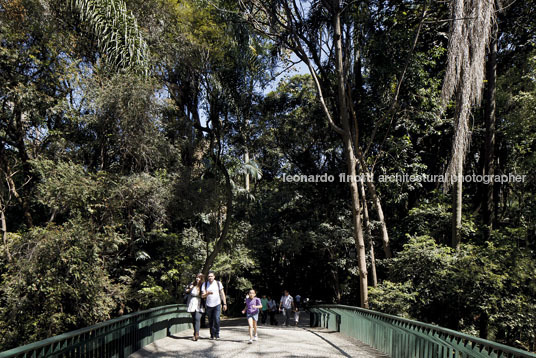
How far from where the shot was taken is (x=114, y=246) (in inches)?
493

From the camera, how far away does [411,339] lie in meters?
6.39

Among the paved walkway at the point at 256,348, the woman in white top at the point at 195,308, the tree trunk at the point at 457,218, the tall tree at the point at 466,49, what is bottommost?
the paved walkway at the point at 256,348

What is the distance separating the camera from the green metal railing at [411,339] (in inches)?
180

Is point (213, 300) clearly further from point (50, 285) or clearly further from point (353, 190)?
point (353, 190)

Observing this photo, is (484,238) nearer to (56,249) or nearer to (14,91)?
(56,249)

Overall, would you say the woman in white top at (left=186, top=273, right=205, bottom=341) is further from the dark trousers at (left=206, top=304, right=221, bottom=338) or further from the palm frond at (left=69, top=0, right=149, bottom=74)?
the palm frond at (left=69, top=0, right=149, bottom=74)

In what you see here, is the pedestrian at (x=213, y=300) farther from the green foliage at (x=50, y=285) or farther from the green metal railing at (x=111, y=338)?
the green foliage at (x=50, y=285)

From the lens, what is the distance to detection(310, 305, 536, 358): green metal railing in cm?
456

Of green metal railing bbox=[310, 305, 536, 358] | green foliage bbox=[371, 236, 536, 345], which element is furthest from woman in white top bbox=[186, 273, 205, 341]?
green foliage bbox=[371, 236, 536, 345]

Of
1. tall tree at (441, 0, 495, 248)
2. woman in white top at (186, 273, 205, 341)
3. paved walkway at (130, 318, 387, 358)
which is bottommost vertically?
paved walkway at (130, 318, 387, 358)

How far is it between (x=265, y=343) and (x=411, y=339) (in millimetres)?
3512

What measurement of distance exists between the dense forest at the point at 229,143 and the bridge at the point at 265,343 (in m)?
2.18

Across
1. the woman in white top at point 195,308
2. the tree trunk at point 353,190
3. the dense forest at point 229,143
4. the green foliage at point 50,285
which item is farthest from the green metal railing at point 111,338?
the tree trunk at point 353,190

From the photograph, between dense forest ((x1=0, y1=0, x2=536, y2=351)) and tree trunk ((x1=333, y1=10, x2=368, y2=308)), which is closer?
dense forest ((x1=0, y1=0, x2=536, y2=351))
